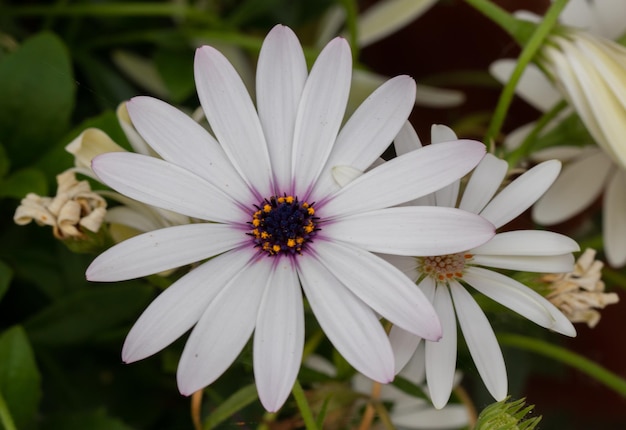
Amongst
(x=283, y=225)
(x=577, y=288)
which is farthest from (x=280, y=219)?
(x=577, y=288)

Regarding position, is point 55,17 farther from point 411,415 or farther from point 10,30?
point 411,415

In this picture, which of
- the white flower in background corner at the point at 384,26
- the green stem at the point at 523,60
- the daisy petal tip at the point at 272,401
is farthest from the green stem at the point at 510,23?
the daisy petal tip at the point at 272,401

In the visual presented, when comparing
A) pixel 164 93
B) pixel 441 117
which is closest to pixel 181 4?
pixel 164 93

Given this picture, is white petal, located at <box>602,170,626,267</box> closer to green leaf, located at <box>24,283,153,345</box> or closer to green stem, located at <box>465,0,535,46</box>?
green stem, located at <box>465,0,535,46</box>

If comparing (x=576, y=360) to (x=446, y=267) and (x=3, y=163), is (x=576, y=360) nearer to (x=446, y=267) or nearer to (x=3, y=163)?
(x=446, y=267)

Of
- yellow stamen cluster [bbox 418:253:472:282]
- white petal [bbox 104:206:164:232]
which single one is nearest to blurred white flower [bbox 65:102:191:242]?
white petal [bbox 104:206:164:232]

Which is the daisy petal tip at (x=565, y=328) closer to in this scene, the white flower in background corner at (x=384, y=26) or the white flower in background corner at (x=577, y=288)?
the white flower in background corner at (x=577, y=288)

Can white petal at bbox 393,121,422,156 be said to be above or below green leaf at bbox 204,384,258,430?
above
